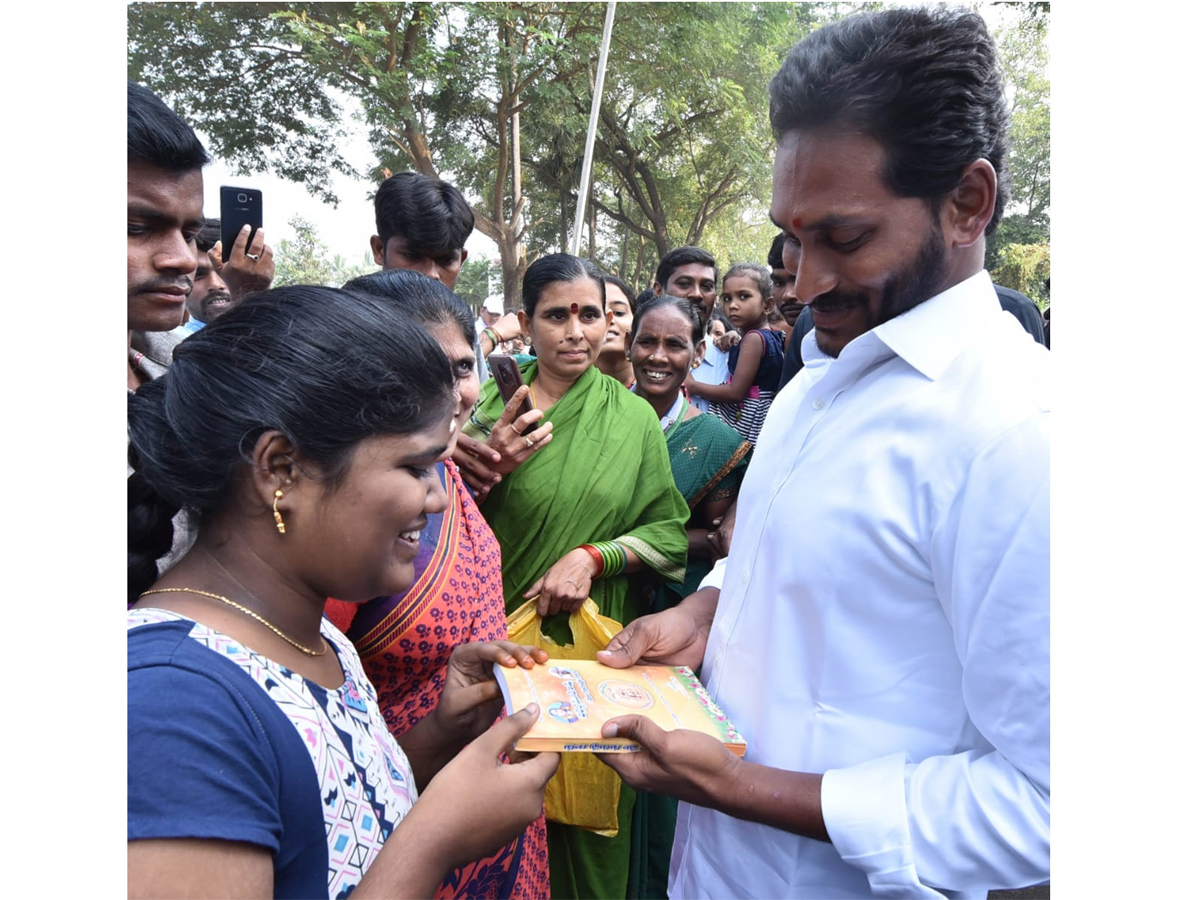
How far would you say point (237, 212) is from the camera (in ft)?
9.68

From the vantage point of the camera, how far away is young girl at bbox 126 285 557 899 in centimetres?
100

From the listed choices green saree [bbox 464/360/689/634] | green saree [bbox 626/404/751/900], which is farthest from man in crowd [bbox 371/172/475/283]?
green saree [bbox 626/404/751/900]

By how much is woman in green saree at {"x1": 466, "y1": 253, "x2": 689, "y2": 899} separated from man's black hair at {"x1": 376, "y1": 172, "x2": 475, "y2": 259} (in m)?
0.35

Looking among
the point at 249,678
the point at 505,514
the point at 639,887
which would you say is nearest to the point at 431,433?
the point at 249,678

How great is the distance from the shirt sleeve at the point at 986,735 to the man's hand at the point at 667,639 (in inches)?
19.8

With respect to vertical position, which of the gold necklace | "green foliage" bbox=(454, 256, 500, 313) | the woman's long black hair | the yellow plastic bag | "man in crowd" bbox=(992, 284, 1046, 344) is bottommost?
the yellow plastic bag

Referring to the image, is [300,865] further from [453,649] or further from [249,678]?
[453,649]

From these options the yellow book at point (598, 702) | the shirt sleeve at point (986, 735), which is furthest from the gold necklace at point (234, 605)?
the shirt sleeve at point (986, 735)

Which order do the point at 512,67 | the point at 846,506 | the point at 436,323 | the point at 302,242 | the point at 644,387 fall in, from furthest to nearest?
the point at 302,242 → the point at 512,67 → the point at 644,387 → the point at 436,323 → the point at 846,506

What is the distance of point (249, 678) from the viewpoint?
1029mm

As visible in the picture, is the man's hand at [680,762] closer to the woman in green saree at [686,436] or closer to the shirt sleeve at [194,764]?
the shirt sleeve at [194,764]

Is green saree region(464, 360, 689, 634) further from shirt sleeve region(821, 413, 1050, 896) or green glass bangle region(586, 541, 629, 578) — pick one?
shirt sleeve region(821, 413, 1050, 896)

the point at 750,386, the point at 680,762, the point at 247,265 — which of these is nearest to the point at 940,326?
the point at 680,762

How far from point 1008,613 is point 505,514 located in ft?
6.13
